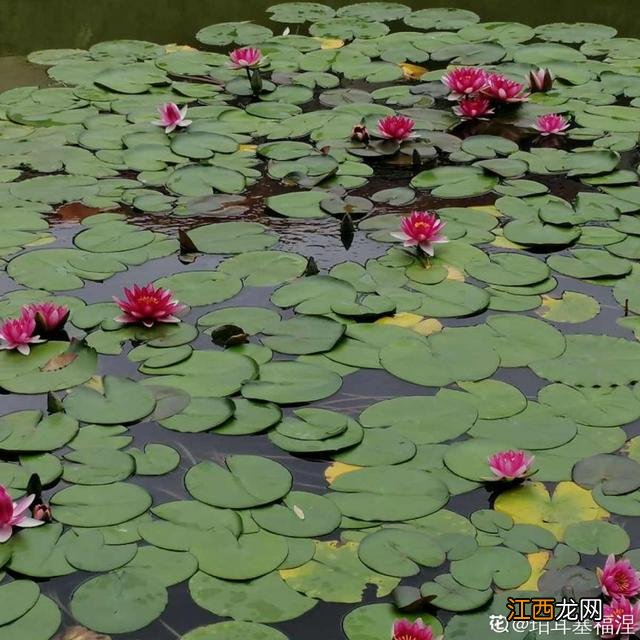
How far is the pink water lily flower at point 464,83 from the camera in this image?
4430 millimetres

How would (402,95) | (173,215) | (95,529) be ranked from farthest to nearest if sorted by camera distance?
(402,95)
(173,215)
(95,529)

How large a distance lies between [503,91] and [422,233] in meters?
1.35

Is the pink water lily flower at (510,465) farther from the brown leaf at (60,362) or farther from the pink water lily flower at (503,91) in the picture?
the pink water lily flower at (503,91)

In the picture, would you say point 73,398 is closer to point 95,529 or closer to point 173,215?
point 95,529

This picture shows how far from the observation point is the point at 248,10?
19.4 ft

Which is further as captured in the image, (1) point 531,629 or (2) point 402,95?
(2) point 402,95

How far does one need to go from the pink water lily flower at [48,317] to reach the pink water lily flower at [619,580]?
5.16ft

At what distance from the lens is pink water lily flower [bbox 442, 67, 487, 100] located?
14.5ft

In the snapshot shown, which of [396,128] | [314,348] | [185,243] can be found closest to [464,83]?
A: [396,128]

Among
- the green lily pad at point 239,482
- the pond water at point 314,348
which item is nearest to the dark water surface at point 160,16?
the pond water at point 314,348

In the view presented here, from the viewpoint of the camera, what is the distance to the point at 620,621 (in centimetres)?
200

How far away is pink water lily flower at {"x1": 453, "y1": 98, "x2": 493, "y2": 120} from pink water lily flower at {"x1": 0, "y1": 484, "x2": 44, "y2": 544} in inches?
106

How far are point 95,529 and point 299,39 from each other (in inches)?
140

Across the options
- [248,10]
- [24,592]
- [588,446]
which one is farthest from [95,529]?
[248,10]
